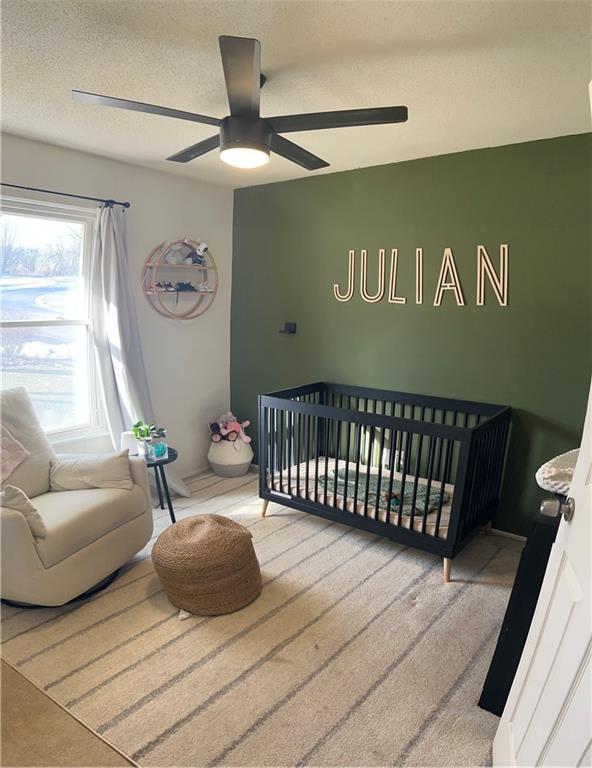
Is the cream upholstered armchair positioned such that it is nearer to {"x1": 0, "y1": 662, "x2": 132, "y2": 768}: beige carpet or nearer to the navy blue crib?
{"x1": 0, "y1": 662, "x2": 132, "y2": 768}: beige carpet

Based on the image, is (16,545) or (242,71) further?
(16,545)

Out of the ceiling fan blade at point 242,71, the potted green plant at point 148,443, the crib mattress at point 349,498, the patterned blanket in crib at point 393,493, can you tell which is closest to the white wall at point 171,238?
the potted green plant at point 148,443

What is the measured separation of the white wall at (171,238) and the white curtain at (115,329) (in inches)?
8.1

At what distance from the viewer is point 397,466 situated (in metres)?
Result: 3.47

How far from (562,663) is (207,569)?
1.51 meters

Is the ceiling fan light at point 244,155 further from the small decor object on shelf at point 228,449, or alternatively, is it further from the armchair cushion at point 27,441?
the small decor object on shelf at point 228,449

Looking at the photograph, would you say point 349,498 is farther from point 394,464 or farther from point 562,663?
point 562,663

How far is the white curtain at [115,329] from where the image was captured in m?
3.23

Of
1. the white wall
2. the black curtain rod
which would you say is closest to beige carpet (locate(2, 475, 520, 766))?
the white wall

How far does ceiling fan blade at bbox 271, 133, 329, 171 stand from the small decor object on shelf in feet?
7.71

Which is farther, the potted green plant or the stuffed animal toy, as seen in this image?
the stuffed animal toy

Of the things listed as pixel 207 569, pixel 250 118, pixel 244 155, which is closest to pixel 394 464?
pixel 207 569

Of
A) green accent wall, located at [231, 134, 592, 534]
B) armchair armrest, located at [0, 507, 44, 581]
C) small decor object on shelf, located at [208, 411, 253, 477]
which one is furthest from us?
small decor object on shelf, located at [208, 411, 253, 477]

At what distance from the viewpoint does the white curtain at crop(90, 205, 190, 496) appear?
3.23 meters
